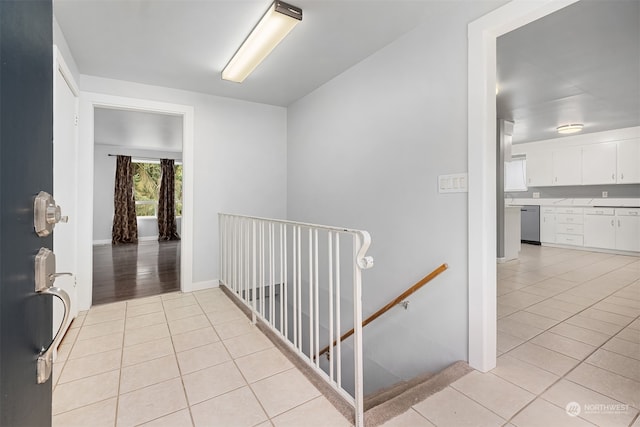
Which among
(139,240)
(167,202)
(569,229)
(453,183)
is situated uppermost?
(167,202)

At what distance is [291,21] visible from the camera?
6.68 feet

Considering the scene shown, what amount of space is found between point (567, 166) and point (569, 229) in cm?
134

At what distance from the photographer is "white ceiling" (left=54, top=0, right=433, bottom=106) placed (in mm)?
1992

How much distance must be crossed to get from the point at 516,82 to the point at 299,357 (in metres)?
3.65

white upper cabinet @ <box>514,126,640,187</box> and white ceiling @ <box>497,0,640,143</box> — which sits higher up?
white ceiling @ <box>497,0,640,143</box>

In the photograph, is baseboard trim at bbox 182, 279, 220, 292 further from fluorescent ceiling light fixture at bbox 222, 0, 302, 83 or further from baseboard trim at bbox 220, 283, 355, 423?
fluorescent ceiling light fixture at bbox 222, 0, 302, 83

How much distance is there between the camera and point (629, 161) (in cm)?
534

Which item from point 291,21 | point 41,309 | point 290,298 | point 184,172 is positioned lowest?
point 290,298

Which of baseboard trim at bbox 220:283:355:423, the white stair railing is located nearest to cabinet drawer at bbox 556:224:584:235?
the white stair railing

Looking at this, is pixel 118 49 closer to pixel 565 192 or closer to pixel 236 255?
pixel 236 255

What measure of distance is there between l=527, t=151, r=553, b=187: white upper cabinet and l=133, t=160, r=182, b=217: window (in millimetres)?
9071

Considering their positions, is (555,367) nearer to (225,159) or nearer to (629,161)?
(225,159)

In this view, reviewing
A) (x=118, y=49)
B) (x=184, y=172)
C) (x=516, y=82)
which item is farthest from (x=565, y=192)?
(x=118, y=49)

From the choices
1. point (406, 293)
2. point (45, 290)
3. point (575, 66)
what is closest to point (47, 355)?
point (45, 290)
